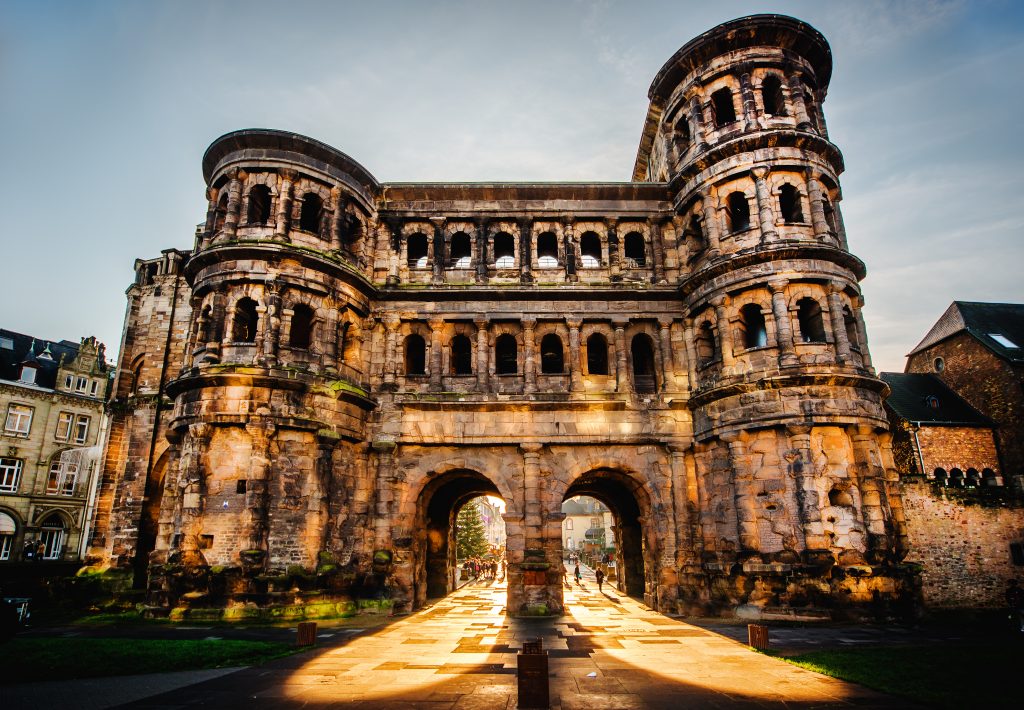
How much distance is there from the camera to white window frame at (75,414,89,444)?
129 feet

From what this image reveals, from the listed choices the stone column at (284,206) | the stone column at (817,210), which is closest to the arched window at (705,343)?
the stone column at (817,210)

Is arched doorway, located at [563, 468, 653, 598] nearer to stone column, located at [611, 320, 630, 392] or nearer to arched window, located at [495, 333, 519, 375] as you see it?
stone column, located at [611, 320, 630, 392]

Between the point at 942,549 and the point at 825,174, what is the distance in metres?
15.2

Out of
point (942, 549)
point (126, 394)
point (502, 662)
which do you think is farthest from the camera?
point (126, 394)

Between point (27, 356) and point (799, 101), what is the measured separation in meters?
48.9

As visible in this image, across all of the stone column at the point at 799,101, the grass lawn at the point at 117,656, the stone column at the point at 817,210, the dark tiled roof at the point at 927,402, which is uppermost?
the stone column at the point at 799,101

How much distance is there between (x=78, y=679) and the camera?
30.7ft

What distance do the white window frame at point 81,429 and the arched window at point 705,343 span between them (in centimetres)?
4209

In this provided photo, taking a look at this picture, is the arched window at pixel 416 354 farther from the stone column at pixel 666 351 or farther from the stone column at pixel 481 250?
the stone column at pixel 666 351

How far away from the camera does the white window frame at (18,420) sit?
3593cm

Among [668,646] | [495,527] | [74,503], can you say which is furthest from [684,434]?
[495,527]

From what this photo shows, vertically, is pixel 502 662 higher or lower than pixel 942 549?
lower

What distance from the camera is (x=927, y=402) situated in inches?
1161

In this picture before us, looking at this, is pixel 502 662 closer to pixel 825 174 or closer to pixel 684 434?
pixel 684 434
